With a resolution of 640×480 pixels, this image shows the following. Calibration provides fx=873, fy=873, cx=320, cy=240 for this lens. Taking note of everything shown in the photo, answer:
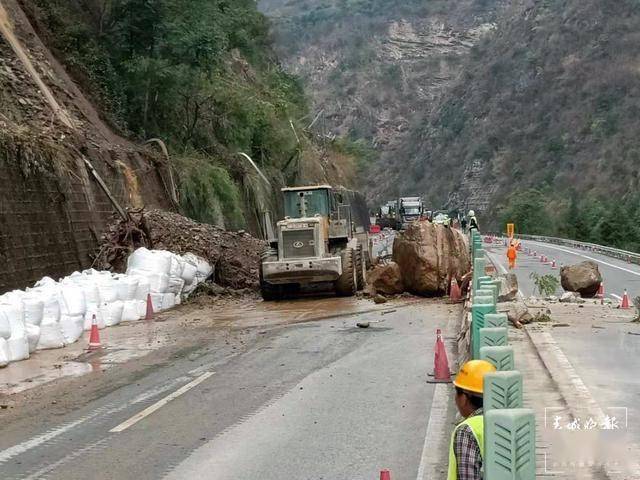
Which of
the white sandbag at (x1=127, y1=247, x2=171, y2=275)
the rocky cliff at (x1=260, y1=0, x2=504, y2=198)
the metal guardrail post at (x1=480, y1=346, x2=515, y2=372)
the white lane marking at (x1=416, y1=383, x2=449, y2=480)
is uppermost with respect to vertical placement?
the rocky cliff at (x1=260, y1=0, x2=504, y2=198)

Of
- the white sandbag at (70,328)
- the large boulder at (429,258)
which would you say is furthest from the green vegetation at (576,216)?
the white sandbag at (70,328)

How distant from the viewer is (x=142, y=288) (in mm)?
19125

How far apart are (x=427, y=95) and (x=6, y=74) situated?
380 ft

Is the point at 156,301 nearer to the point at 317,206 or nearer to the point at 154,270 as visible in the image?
the point at 154,270

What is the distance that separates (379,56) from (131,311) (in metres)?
134

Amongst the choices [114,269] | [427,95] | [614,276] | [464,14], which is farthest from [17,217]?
[464,14]

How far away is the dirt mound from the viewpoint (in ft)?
72.4

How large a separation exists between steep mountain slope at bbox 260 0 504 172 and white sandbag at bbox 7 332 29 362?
10859 centimetres

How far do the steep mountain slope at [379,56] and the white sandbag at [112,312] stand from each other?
104m

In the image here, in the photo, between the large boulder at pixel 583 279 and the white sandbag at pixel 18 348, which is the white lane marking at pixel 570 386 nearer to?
the white sandbag at pixel 18 348

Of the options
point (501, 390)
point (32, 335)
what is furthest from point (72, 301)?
point (501, 390)

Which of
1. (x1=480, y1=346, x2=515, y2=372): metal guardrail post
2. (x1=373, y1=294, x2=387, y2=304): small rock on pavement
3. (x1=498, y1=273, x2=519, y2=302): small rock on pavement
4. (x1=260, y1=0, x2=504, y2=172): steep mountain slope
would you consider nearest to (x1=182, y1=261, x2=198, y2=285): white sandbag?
(x1=373, y1=294, x2=387, y2=304): small rock on pavement

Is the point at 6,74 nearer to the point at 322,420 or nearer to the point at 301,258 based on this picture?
the point at 301,258

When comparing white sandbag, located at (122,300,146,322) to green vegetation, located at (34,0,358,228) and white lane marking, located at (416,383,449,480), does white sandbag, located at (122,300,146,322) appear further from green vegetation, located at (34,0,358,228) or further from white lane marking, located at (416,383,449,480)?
green vegetation, located at (34,0,358,228)
